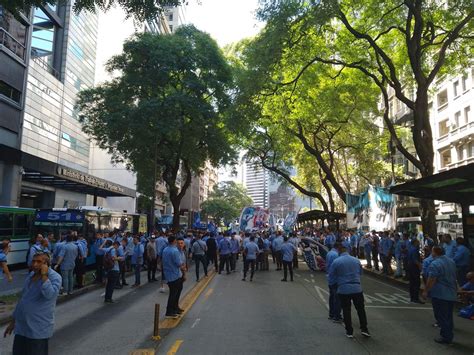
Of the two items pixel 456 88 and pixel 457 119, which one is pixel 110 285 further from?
pixel 456 88

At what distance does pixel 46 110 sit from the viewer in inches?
1411

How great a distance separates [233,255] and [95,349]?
42.8 feet

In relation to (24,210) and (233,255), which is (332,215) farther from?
(24,210)

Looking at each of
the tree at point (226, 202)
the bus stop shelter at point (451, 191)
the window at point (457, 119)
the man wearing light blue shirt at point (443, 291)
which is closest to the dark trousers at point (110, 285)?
the man wearing light blue shirt at point (443, 291)

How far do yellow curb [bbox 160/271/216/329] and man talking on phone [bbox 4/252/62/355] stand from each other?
3.80m

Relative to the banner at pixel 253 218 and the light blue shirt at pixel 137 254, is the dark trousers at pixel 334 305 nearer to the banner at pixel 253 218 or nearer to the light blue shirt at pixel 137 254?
the light blue shirt at pixel 137 254

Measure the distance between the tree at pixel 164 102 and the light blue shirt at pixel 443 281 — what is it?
19.6 m

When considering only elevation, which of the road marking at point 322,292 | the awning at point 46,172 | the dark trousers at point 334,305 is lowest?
the road marking at point 322,292

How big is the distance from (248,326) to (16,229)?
1574 centimetres

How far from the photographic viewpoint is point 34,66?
33.4m

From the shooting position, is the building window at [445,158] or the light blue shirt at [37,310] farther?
the building window at [445,158]

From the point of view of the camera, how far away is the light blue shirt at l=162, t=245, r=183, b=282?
9.86 meters

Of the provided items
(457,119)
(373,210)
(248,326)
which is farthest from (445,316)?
(457,119)

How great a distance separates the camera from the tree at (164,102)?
2614 cm
